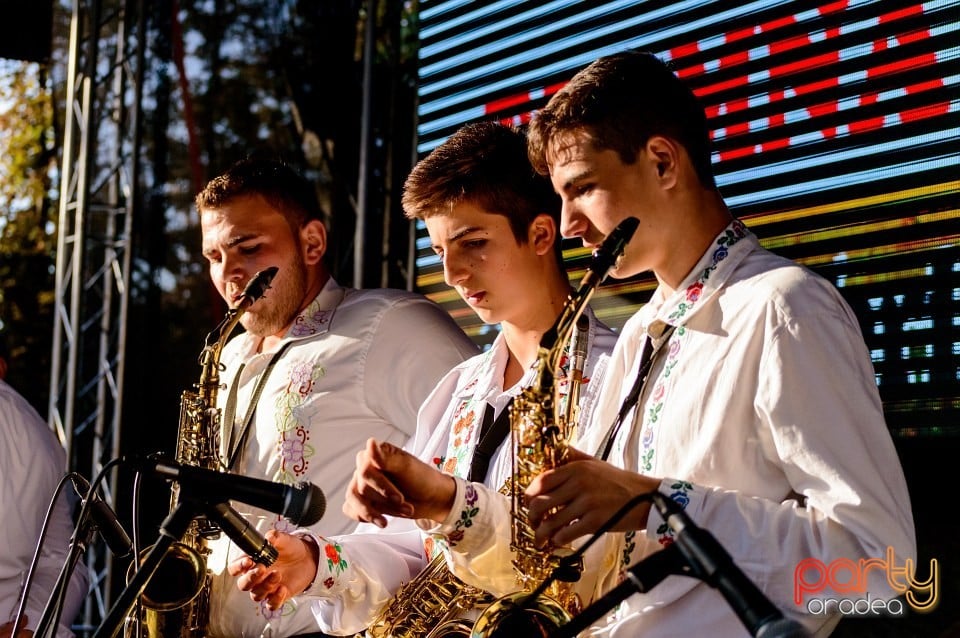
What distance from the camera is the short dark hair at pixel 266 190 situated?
4043mm

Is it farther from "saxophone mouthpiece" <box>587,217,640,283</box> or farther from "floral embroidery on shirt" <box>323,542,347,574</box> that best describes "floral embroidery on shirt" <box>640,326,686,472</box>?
"floral embroidery on shirt" <box>323,542,347,574</box>

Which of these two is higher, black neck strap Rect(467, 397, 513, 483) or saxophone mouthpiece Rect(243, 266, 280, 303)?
saxophone mouthpiece Rect(243, 266, 280, 303)

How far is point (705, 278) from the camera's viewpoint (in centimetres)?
237

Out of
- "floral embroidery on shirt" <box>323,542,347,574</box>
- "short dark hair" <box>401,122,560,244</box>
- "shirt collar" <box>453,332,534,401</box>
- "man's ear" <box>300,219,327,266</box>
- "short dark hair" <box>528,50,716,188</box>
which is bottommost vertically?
"floral embroidery on shirt" <box>323,542,347,574</box>

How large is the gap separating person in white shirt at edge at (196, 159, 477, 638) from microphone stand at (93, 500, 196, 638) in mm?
1248

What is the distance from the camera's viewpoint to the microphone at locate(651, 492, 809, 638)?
139 centimetres

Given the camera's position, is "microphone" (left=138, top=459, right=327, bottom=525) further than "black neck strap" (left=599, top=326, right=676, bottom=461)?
No

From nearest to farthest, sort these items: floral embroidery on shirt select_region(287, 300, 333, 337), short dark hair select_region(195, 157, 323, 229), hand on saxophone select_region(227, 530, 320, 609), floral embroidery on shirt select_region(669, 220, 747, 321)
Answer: floral embroidery on shirt select_region(669, 220, 747, 321)
hand on saxophone select_region(227, 530, 320, 609)
floral embroidery on shirt select_region(287, 300, 333, 337)
short dark hair select_region(195, 157, 323, 229)

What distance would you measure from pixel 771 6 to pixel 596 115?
1369 millimetres

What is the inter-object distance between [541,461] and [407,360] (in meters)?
1.36

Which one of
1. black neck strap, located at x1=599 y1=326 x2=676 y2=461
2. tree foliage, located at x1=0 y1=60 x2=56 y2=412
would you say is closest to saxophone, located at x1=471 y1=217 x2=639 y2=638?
black neck strap, located at x1=599 y1=326 x2=676 y2=461

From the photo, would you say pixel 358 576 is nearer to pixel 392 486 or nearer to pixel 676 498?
pixel 392 486

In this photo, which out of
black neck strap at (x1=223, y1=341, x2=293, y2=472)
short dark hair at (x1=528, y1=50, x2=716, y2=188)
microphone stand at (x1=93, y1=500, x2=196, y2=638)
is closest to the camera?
microphone stand at (x1=93, y1=500, x2=196, y2=638)

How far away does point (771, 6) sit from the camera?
3547mm
